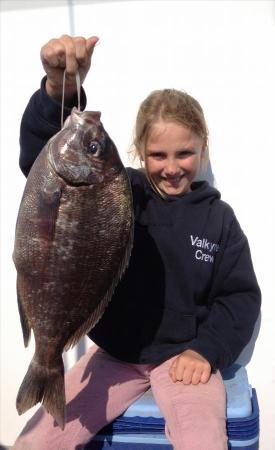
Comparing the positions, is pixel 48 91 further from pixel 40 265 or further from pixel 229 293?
pixel 229 293

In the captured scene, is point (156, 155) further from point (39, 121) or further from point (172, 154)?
point (39, 121)

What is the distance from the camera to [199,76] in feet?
8.63

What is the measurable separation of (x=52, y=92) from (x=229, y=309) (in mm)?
1262

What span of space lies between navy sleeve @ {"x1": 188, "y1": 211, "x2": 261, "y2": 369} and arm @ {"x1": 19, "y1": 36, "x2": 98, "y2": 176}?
99 centimetres

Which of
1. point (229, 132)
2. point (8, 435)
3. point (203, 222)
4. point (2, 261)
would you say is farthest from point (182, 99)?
point (8, 435)

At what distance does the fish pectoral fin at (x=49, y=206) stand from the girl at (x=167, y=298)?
0.42 m

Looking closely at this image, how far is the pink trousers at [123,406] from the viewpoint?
6.36 ft

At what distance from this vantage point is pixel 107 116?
2.73 metres

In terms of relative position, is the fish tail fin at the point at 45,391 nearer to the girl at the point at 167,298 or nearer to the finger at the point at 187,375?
the girl at the point at 167,298

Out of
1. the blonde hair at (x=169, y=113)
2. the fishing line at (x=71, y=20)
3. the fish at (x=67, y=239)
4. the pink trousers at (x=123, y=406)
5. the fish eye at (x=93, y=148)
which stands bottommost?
the pink trousers at (x=123, y=406)

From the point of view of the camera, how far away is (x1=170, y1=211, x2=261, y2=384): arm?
2217mm

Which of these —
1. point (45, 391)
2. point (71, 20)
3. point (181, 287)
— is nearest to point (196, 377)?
point (181, 287)

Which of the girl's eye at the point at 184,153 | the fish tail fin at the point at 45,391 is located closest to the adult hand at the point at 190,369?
the fish tail fin at the point at 45,391

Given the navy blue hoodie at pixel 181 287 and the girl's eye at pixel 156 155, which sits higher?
the girl's eye at pixel 156 155
